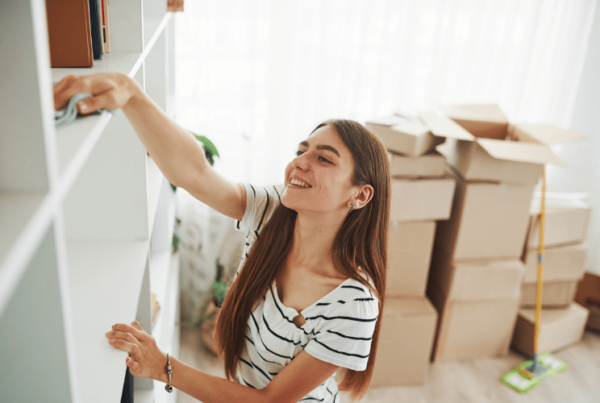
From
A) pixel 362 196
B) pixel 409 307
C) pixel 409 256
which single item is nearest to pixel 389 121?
pixel 409 256

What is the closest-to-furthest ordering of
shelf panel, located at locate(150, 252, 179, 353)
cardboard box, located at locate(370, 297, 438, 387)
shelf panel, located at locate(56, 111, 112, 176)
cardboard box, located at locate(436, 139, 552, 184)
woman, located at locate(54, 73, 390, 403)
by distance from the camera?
shelf panel, located at locate(56, 111, 112, 176) → woman, located at locate(54, 73, 390, 403) → shelf panel, located at locate(150, 252, 179, 353) → cardboard box, located at locate(436, 139, 552, 184) → cardboard box, located at locate(370, 297, 438, 387)

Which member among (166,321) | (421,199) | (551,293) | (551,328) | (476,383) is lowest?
(476,383)

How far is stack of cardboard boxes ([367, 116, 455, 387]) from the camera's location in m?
2.06

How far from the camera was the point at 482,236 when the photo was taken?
2.23 metres

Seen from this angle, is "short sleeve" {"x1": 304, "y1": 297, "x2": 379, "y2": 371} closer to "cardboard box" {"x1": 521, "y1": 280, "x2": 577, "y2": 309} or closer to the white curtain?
the white curtain

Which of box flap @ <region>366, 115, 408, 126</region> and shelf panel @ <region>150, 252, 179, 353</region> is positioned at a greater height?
box flap @ <region>366, 115, 408, 126</region>

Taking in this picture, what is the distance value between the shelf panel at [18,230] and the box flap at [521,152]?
69.5 inches

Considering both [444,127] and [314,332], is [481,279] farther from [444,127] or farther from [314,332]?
[314,332]

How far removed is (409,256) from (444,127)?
0.60m

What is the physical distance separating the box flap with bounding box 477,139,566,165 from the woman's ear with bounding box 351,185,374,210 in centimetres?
88

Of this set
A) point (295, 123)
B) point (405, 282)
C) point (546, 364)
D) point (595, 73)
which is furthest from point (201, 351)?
point (595, 73)

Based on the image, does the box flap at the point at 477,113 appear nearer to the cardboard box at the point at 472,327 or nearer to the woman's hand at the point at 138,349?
the cardboard box at the point at 472,327

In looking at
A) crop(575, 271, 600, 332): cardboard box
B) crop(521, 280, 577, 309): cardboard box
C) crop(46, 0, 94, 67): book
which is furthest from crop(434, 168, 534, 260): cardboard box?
crop(46, 0, 94, 67): book

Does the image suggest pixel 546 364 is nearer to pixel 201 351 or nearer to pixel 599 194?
pixel 599 194
